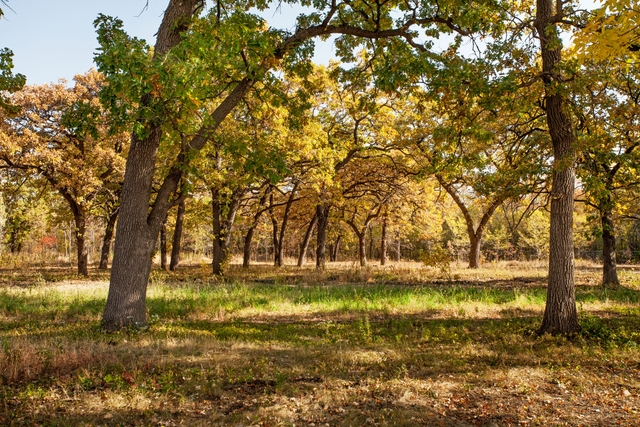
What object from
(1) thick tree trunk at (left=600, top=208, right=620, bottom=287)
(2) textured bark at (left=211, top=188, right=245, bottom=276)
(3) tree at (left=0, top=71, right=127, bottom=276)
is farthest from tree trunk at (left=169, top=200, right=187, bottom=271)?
(1) thick tree trunk at (left=600, top=208, right=620, bottom=287)

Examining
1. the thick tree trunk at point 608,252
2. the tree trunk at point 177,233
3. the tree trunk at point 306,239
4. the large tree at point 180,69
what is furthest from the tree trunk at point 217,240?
the thick tree trunk at point 608,252

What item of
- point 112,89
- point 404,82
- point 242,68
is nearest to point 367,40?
point 404,82

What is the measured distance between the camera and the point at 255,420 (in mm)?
4414

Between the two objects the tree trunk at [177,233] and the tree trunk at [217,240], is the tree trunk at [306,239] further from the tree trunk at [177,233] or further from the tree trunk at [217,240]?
the tree trunk at [177,233]

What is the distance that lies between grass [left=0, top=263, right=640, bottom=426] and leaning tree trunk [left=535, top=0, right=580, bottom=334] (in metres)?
0.45

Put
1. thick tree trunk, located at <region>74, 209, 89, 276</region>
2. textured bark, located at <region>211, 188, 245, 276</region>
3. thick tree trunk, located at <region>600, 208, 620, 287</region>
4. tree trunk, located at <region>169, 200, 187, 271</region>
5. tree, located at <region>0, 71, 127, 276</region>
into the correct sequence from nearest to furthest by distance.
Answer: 1. thick tree trunk, located at <region>600, 208, 620, 287</region>
2. tree, located at <region>0, 71, 127, 276</region>
3. textured bark, located at <region>211, 188, 245, 276</region>
4. thick tree trunk, located at <region>74, 209, 89, 276</region>
5. tree trunk, located at <region>169, 200, 187, 271</region>

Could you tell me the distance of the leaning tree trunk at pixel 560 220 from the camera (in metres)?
7.81

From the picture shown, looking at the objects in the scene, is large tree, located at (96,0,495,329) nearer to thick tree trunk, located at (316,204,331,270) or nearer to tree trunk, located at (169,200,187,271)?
thick tree trunk, located at (316,204,331,270)

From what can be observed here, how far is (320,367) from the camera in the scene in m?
6.17

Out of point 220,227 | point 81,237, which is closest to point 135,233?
point 220,227

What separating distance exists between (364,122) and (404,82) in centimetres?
1193

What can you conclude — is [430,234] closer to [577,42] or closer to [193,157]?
[193,157]

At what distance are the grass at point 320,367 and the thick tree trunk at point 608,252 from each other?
450 cm

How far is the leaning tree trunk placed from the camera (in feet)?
25.6
